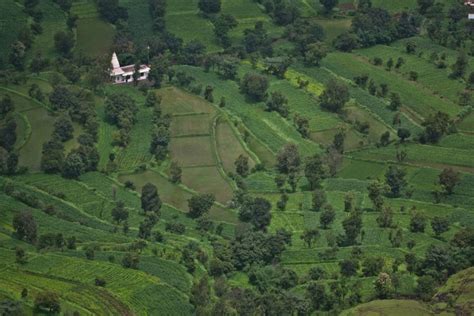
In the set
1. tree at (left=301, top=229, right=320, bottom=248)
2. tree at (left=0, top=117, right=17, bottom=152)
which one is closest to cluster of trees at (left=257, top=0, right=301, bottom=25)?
tree at (left=0, top=117, right=17, bottom=152)

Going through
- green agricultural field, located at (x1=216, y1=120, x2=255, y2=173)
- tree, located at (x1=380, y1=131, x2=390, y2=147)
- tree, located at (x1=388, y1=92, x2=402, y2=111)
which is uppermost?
tree, located at (x1=388, y1=92, x2=402, y2=111)

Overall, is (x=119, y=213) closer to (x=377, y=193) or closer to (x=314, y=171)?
(x=314, y=171)

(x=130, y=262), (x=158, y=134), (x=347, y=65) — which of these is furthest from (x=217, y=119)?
(x=130, y=262)

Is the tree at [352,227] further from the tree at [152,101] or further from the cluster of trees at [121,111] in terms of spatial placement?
the tree at [152,101]

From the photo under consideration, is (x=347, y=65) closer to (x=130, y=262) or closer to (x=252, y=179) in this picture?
(x=252, y=179)

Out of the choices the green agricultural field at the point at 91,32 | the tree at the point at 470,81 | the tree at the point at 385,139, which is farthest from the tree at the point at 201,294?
the green agricultural field at the point at 91,32

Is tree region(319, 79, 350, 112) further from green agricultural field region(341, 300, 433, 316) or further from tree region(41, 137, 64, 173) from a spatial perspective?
Result: green agricultural field region(341, 300, 433, 316)
